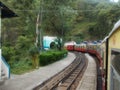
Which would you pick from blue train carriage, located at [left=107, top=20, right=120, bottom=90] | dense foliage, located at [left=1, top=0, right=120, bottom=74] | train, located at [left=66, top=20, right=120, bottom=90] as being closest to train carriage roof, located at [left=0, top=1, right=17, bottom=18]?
dense foliage, located at [left=1, top=0, right=120, bottom=74]

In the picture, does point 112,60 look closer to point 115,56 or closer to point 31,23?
point 115,56

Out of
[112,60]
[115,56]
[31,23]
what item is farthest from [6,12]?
[31,23]

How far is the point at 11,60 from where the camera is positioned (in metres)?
26.0

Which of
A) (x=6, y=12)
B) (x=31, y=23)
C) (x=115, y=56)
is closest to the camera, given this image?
Answer: (x=115, y=56)

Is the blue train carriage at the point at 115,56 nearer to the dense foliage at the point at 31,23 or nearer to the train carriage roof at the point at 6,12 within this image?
the train carriage roof at the point at 6,12

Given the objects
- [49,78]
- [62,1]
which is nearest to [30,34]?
[62,1]

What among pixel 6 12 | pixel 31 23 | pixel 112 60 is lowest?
pixel 112 60

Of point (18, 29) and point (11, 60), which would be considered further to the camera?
point (18, 29)

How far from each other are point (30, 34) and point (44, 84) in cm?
1833

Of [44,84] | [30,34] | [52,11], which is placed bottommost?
[44,84]

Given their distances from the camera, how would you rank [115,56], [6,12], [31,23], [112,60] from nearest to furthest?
[115,56] < [112,60] < [6,12] < [31,23]

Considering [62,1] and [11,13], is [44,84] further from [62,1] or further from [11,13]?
[62,1]

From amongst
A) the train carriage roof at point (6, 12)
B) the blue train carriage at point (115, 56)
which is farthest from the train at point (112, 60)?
the train carriage roof at point (6, 12)

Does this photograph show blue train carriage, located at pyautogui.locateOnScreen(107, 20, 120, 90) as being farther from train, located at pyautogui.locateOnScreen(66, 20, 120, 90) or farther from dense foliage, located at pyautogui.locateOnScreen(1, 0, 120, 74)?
dense foliage, located at pyautogui.locateOnScreen(1, 0, 120, 74)
